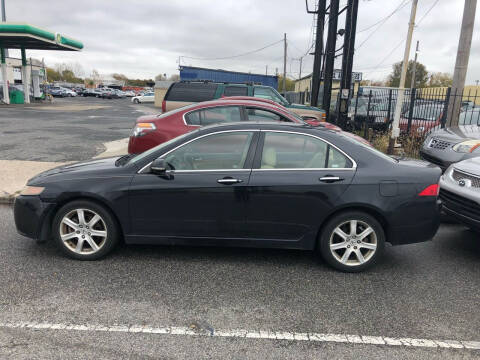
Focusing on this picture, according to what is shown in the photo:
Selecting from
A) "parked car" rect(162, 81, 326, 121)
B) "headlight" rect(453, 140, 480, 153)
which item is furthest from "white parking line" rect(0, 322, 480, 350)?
"parked car" rect(162, 81, 326, 121)

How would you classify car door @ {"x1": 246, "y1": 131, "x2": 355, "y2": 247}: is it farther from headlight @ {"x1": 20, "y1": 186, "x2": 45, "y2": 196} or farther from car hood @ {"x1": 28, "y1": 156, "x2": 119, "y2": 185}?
headlight @ {"x1": 20, "y1": 186, "x2": 45, "y2": 196}

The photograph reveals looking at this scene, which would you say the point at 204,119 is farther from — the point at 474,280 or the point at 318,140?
the point at 474,280

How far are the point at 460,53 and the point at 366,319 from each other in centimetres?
893

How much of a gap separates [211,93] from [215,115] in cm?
541

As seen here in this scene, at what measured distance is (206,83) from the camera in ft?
42.0

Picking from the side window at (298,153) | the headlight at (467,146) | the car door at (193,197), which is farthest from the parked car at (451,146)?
the car door at (193,197)

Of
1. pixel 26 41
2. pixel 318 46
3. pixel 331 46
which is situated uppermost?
pixel 26 41

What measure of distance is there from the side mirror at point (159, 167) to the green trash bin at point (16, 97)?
111 feet

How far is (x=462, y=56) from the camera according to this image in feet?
32.2

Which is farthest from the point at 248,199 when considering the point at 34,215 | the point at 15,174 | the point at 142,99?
the point at 142,99

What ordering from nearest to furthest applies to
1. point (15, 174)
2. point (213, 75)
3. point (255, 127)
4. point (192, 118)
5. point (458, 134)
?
1. point (255, 127)
2. point (192, 118)
3. point (15, 174)
4. point (458, 134)
5. point (213, 75)

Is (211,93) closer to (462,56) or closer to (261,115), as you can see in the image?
(261,115)

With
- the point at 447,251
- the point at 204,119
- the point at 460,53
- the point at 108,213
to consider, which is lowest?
the point at 447,251

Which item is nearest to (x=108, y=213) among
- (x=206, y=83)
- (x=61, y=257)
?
(x=61, y=257)
